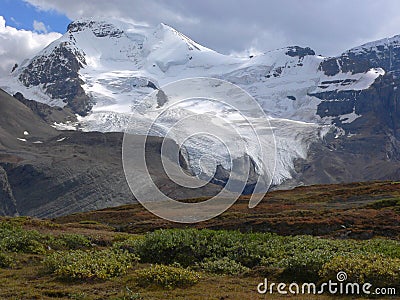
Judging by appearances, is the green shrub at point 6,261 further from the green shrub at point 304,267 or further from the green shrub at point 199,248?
the green shrub at point 304,267

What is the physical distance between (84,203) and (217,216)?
15131 centimetres

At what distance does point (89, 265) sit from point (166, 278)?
11.9 ft

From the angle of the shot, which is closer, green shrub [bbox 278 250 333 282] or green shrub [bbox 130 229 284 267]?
green shrub [bbox 278 250 333 282]

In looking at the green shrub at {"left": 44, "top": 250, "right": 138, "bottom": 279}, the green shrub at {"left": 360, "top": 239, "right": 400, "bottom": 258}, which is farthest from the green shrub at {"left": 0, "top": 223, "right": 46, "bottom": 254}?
the green shrub at {"left": 360, "top": 239, "right": 400, "bottom": 258}

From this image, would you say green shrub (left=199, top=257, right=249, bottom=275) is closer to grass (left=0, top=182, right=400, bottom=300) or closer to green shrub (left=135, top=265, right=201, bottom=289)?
grass (left=0, top=182, right=400, bottom=300)

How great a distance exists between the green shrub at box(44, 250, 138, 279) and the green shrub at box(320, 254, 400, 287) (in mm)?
8139

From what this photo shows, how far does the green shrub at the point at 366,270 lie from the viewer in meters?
17.5

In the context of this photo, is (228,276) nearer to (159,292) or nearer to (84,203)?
(159,292)

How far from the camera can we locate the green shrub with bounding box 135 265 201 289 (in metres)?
18.9

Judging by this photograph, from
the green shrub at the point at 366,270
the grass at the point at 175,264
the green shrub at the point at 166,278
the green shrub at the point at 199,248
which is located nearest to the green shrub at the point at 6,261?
the grass at the point at 175,264

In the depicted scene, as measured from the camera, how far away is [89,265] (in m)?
20.7

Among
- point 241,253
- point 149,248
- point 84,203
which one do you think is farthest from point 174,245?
point 84,203

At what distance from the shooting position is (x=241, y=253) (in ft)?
77.3

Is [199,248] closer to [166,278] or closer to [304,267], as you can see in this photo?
[166,278]
